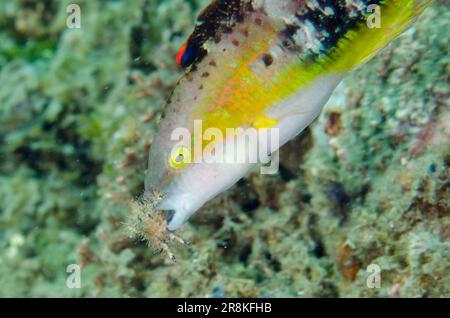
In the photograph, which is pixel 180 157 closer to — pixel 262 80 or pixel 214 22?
pixel 262 80

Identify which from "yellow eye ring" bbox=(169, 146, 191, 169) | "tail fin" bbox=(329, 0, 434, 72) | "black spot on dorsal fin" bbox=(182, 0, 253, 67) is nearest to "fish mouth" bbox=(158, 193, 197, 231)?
"yellow eye ring" bbox=(169, 146, 191, 169)

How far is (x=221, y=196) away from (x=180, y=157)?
148 centimetres

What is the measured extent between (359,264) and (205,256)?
1.17m

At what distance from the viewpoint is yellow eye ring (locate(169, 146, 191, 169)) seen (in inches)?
87.4

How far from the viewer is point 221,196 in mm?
3666

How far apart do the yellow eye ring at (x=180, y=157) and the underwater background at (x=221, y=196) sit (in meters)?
0.65

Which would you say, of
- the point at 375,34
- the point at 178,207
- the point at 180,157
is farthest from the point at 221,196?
the point at 375,34

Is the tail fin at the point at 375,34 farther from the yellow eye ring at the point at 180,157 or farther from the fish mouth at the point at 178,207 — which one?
the fish mouth at the point at 178,207

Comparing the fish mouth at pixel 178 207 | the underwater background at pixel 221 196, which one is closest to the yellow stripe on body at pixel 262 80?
the fish mouth at pixel 178 207

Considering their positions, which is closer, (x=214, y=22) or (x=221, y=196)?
(x=214, y=22)

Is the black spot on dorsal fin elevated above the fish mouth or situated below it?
above

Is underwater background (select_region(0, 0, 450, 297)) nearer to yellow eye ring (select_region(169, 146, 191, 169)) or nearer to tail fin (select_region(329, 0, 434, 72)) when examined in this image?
yellow eye ring (select_region(169, 146, 191, 169))

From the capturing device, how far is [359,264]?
9.82ft

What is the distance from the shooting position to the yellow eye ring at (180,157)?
222cm
